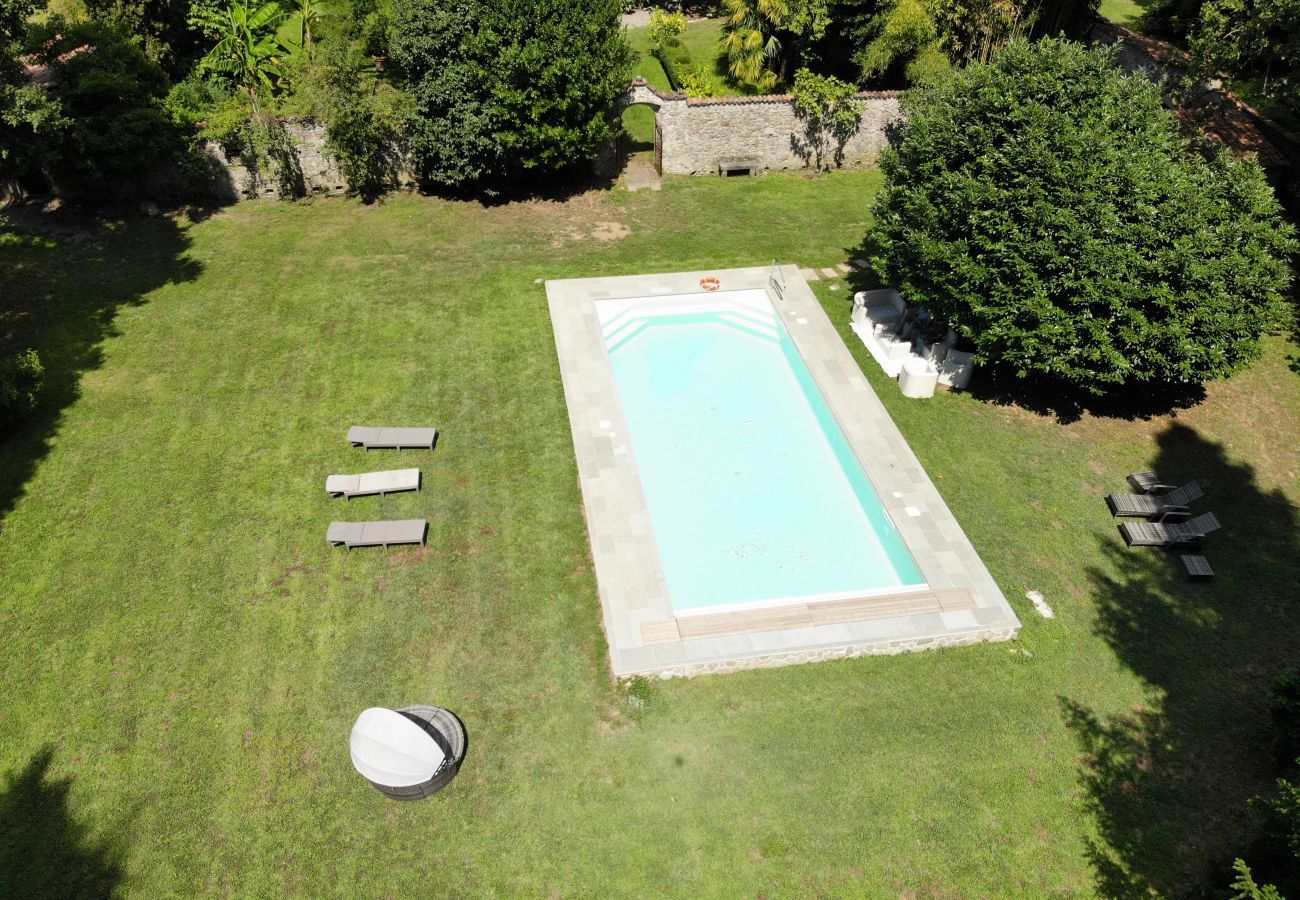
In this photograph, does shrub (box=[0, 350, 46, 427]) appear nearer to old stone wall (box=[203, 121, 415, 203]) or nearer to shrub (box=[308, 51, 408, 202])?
old stone wall (box=[203, 121, 415, 203])

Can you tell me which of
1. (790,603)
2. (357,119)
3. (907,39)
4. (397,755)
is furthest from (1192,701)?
(357,119)

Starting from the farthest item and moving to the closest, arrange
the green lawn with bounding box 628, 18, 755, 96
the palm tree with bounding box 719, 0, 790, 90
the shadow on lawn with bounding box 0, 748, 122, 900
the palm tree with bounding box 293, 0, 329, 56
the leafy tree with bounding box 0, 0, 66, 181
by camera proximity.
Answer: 1. the green lawn with bounding box 628, 18, 755, 96
2. the palm tree with bounding box 293, 0, 329, 56
3. the palm tree with bounding box 719, 0, 790, 90
4. the leafy tree with bounding box 0, 0, 66, 181
5. the shadow on lawn with bounding box 0, 748, 122, 900

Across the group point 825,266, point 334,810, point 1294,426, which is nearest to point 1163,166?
point 1294,426

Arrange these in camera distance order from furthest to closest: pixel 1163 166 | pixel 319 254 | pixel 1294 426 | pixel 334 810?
pixel 319 254, pixel 1294 426, pixel 1163 166, pixel 334 810

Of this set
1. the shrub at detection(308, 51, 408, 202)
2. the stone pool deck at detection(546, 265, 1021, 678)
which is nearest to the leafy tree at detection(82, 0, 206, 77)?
the shrub at detection(308, 51, 408, 202)

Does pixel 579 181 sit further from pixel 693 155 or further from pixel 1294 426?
pixel 1294 426

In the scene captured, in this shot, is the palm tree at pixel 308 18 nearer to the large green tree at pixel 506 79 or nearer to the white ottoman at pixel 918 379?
the large green tree at pixel 506 79
